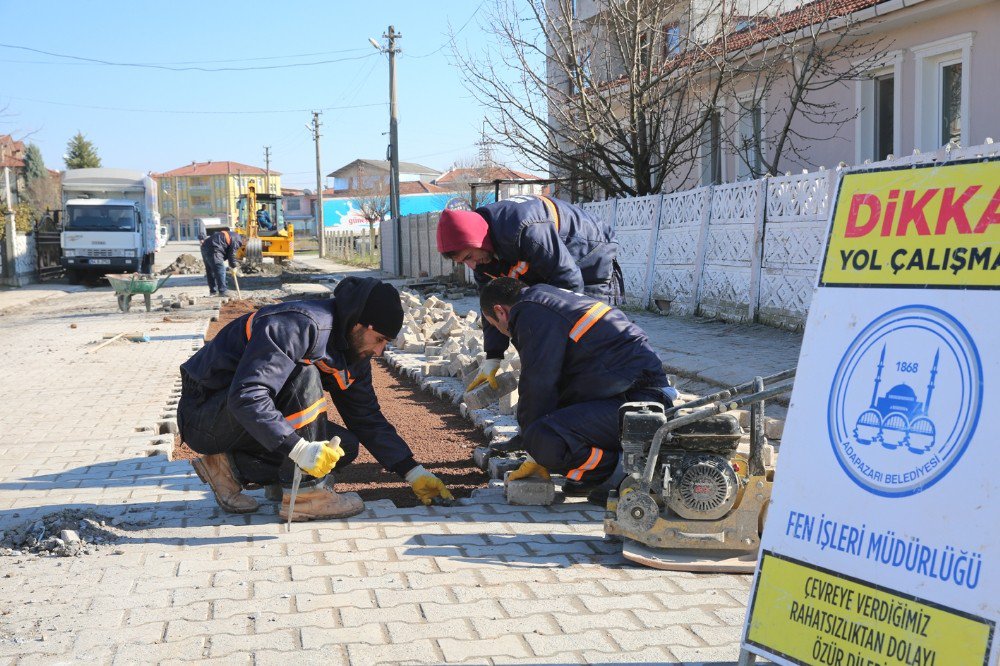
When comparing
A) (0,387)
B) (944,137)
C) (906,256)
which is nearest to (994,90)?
(944,137)

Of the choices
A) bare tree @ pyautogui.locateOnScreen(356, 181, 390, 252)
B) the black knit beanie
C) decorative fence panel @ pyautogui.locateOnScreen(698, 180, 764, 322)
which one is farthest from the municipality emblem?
bare tree @ pyautogui.locateOnScreen(356, 181, 390, 252)

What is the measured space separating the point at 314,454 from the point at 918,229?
8.80 ft

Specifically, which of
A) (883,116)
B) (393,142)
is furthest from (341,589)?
(393,142)

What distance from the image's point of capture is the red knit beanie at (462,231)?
209 inches

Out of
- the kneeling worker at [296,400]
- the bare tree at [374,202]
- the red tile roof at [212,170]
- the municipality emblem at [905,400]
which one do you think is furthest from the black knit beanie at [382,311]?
the red tile roof at [212,170]

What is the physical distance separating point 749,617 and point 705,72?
14.5 metres

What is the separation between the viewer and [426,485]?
4684mm

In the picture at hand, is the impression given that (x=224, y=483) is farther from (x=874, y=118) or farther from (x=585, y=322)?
(x=874, y=118)

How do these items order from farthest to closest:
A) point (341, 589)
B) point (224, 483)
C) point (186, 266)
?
point (186, 266), point (224, 483), point (341, 589)

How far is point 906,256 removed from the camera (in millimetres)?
2400

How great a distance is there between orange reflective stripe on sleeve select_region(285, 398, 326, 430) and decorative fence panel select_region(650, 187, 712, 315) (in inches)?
350

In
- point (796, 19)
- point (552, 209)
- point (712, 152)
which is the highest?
point (796, 19)

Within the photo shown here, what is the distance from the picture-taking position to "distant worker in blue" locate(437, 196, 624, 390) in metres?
5.33

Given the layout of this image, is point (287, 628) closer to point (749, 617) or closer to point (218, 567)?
point (218, 567)
